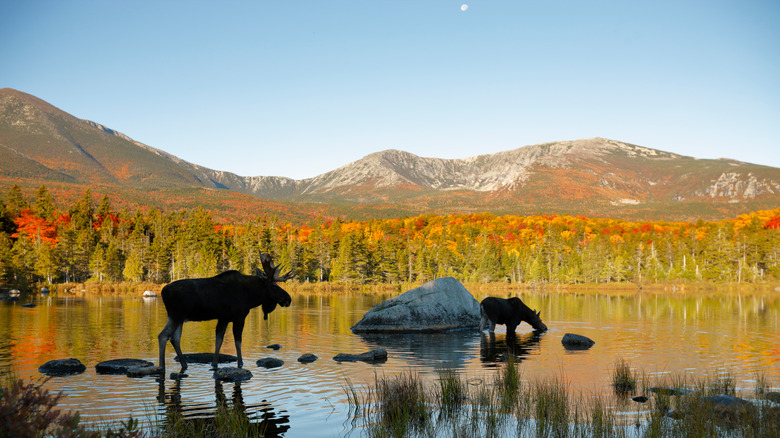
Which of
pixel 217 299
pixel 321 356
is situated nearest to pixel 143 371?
pixel 217 299

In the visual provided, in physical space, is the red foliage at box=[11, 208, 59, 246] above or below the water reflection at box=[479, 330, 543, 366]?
above

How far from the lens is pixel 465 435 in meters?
10.1

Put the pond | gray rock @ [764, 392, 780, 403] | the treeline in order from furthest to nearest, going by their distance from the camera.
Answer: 1. the treeline
2. the pond
3. gray rock @ [764, 392, 780, 403]

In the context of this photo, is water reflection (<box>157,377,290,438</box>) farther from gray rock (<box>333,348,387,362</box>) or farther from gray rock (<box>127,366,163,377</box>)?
gray rock (<box>333,348,387,362</box>)

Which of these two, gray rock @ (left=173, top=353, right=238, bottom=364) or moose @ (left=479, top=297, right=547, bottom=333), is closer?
gray rock @ (left=173, top=353, right=238, bottom=364)

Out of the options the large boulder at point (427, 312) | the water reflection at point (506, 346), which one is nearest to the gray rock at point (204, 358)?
the water reflection at point (506, 346)

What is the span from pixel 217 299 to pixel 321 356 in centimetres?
564

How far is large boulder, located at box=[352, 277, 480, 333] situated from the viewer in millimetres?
31406

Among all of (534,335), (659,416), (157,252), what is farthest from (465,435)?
(157,252)

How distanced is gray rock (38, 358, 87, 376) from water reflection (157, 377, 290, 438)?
A: 4.26m

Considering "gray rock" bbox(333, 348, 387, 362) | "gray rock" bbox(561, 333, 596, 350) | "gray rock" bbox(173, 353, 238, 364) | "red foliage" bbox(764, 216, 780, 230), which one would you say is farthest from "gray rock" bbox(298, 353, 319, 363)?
"red foliage" bbox(764, 216, 780, 230)

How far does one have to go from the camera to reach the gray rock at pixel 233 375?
15.9 meters

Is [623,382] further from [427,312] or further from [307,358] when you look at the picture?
[427,312]

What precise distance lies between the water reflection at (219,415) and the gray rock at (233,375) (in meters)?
1.47
